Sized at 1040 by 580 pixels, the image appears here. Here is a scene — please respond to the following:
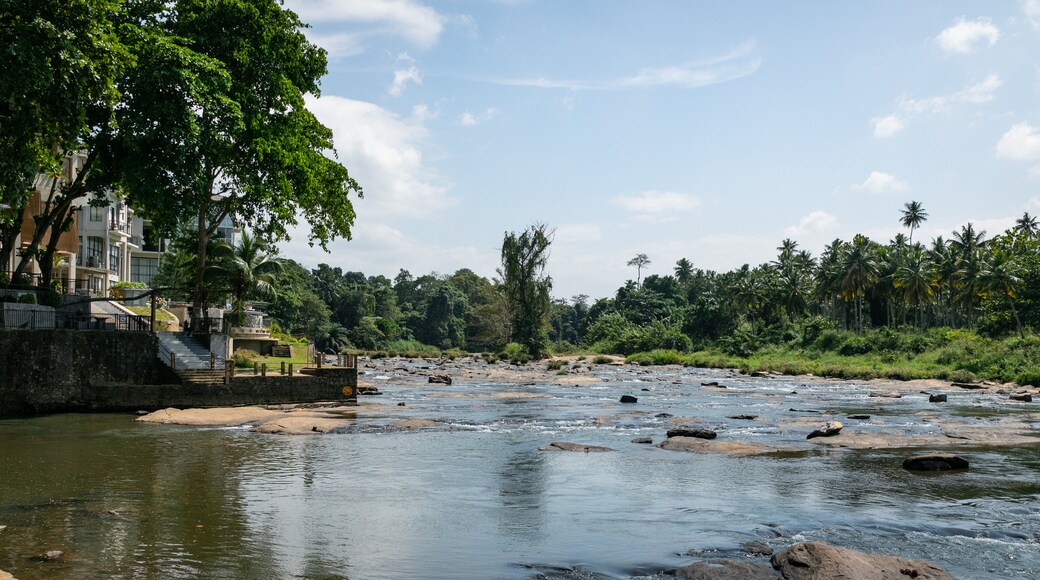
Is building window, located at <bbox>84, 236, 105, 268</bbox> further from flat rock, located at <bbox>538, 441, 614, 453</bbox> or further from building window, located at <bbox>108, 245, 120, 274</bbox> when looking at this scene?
flat rock, located at <bbox>538, 441, 614, 453</bbox>

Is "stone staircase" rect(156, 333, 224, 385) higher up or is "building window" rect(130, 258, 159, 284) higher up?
"building window" rect(130, 258, 159, 284)

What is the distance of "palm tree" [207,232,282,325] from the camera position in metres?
52.4

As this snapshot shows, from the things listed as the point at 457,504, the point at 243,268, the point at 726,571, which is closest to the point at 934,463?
the point at 726,571

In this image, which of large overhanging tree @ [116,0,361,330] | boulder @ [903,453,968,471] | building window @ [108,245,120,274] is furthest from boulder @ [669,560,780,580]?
building window @ [108,245,120,274]

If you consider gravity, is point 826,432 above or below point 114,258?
below

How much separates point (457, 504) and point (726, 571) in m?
6.33

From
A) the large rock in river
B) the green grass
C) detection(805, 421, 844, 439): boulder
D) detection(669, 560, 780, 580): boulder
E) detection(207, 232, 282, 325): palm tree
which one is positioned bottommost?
detection(669, 560, 780, 580): boulder

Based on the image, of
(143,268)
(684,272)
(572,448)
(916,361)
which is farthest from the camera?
(684,272)

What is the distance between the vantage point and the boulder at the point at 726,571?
11047 millimetres

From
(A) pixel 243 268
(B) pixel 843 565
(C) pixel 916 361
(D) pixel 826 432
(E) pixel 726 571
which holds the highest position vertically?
(A) pixel 243 268

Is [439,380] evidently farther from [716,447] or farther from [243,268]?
[716,447]

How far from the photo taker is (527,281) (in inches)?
3583

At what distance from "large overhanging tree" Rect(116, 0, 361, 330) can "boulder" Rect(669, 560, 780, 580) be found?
80.9 feet

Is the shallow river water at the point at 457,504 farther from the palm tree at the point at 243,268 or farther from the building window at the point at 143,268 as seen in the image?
the building window at the point at 143,268
